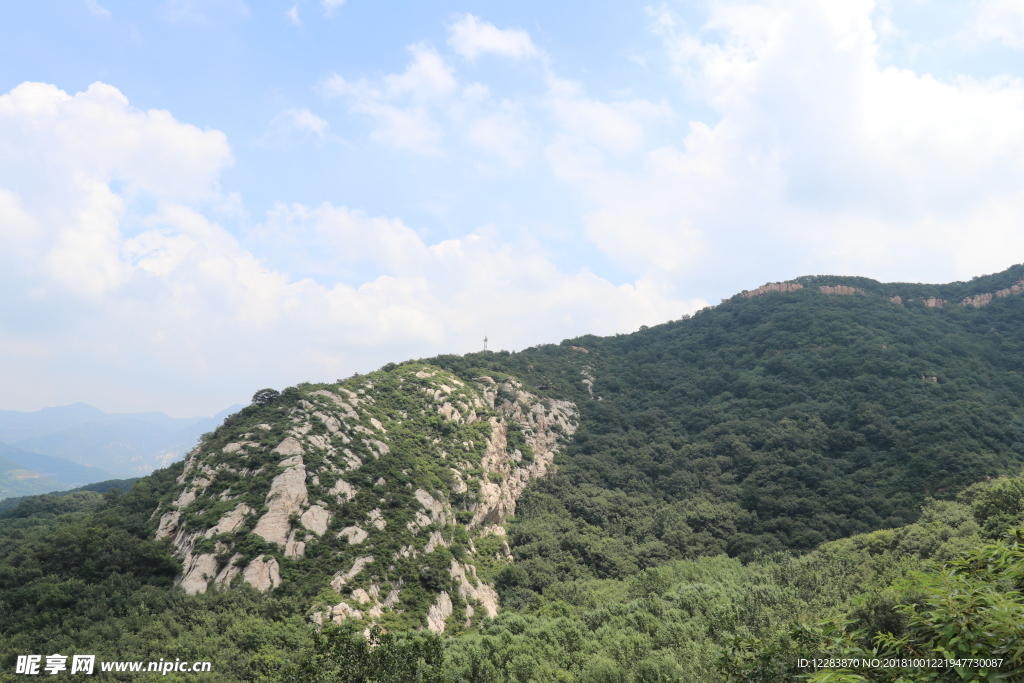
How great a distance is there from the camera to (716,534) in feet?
158

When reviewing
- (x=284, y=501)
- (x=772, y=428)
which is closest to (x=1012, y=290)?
(x=772, y=428)

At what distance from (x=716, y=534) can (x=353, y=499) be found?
34.7 meters

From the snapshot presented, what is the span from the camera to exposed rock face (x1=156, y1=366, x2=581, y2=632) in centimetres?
3091

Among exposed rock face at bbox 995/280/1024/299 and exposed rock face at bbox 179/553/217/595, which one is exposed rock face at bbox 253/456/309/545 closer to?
exposed rock face at bbox 179/553/217/595

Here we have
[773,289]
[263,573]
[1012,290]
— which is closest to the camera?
[263,573]

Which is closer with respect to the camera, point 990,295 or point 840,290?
point 990,295

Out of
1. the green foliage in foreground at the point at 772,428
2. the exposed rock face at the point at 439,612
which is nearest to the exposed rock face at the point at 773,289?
the green foliage in foreground at the point at 772,428

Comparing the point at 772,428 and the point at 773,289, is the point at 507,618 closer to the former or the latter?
the point at 772,428

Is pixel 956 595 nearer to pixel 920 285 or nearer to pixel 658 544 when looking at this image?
pixel 658 544

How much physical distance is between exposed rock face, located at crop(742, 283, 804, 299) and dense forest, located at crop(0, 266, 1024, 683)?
7581 millimetres

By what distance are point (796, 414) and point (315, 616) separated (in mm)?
60994

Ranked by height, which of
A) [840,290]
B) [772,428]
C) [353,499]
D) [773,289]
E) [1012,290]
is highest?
[773,289]

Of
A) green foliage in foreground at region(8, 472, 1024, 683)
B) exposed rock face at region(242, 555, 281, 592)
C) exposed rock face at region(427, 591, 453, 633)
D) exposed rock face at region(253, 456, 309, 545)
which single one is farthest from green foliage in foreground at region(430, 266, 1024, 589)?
exposed rock face at region(242, 555, 281, 592)

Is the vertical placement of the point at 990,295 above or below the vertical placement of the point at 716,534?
above
